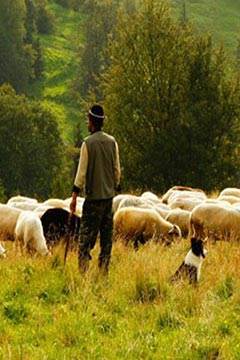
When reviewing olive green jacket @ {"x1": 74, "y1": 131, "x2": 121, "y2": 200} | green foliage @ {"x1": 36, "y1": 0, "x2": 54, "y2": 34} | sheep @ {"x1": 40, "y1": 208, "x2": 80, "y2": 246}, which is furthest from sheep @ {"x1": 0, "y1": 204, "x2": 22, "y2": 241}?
green foliage @ {"x1": 36, "y1": 0, "x2": 54, "y2": 34}

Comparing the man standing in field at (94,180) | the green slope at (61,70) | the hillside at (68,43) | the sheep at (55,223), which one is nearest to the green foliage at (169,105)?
the sheep at (55,223)

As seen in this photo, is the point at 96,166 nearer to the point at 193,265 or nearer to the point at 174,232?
the point at 193,265

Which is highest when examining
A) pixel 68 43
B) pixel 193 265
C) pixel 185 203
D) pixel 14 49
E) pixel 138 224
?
pixel 193 265

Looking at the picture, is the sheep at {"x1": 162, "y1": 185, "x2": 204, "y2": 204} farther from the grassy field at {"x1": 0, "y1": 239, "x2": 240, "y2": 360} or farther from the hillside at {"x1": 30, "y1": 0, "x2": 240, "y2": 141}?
the hillside at {"x1": 30, "y1": 0, "x2": 240, "y2": 141}

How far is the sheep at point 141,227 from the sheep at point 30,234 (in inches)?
90.8

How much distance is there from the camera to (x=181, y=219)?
1859cm

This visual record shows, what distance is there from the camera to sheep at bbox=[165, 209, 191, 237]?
18.5 metres

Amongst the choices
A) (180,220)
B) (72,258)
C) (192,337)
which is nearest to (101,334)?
(192,337)

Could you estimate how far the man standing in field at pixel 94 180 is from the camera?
35.4 ft

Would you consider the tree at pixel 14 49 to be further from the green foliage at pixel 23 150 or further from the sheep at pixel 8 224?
the sheep at pixel 8 224

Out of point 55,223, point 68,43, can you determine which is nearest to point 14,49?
point 68,43

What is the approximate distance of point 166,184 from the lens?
43.2 m

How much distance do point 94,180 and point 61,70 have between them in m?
101

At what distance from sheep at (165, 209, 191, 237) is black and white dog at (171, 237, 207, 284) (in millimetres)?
7609
